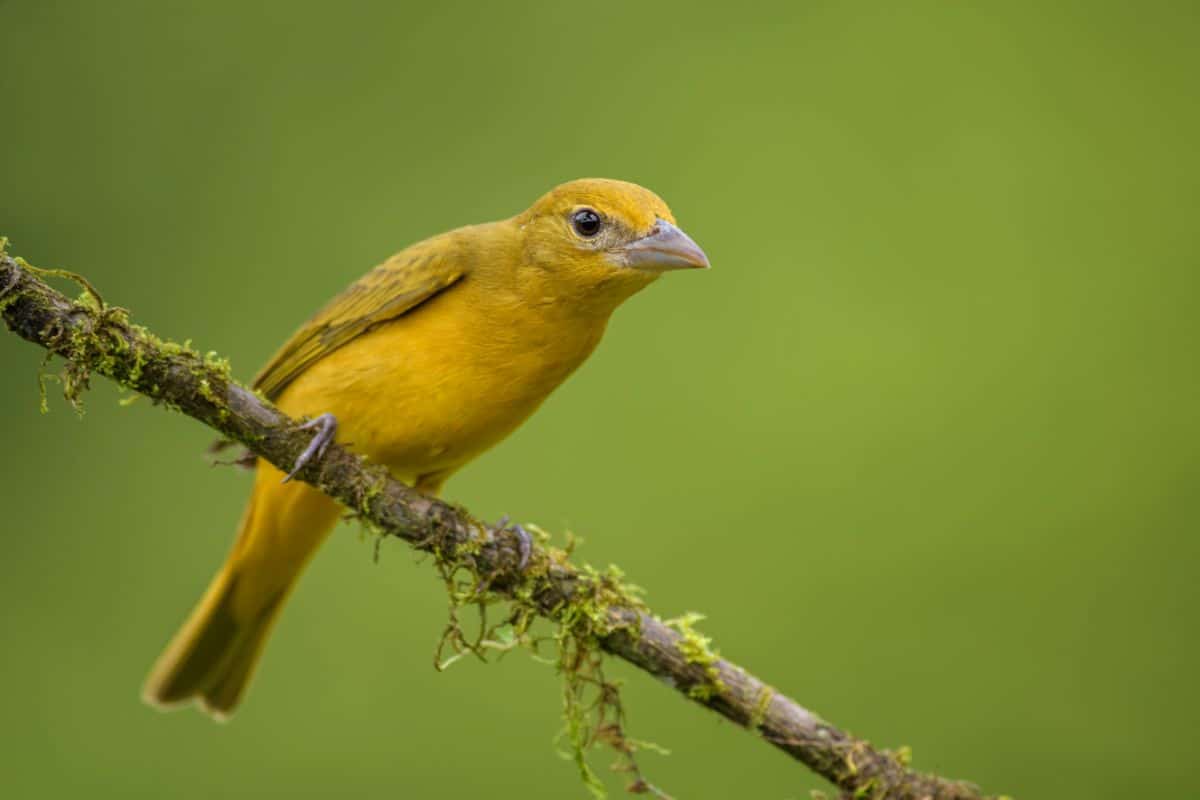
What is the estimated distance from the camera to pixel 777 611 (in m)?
5.66

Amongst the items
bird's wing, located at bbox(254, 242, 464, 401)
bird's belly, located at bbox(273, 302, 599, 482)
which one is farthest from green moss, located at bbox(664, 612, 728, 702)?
bird's wing, located at bbox(254, 242, 464, 401)

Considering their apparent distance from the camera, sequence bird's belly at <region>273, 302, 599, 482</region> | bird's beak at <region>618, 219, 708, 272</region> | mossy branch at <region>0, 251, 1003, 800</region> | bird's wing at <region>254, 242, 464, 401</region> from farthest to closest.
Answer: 1. bird's wing at <region>254, 242, 464, 401</region>
2. bird's belly at <region>273, 302, 599, 482</region>
3. bird's beak at <region>618, 219, 708, 272</region>
4. mossy branch at <region>0, 251, 1003, 800</region>

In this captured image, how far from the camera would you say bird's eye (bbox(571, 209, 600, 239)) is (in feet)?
12.1

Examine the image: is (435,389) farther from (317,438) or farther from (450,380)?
(317,438)

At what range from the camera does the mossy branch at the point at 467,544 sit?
2.87 m

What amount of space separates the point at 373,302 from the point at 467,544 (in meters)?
0.87

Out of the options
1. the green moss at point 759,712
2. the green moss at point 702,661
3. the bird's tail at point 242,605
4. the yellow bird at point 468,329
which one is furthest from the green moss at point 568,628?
the bird's tail at point 242,605

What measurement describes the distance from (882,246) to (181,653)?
3.53 m

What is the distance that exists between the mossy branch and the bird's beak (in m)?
0.82

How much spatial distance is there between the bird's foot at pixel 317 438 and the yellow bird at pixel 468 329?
13mm

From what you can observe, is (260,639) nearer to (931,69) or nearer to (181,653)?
(181,653)

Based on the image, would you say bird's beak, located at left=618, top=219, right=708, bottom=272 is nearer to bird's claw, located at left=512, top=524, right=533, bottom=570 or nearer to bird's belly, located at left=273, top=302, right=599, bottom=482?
bird's belly, located at left=273, top=302, right=599, bottom=482

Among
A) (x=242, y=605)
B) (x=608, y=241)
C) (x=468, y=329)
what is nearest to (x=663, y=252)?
(x=608, y=241)

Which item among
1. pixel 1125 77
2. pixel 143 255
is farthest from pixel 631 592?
pixel 1125 77
